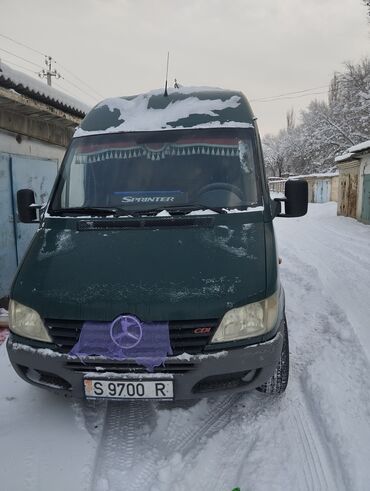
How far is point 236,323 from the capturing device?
→ 2.31m

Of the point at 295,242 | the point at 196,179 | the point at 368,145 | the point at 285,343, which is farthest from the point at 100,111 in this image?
the point at 368,145

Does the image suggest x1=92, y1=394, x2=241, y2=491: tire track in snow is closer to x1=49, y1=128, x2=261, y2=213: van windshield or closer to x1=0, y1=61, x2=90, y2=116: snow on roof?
x1=49, y1=128, x2=261, y2=213: van windshield

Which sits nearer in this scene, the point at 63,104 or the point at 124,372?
the point at 124,372

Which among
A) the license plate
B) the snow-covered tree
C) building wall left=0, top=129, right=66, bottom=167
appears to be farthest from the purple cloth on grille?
the snow-covered tree

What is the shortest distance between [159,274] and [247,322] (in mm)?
605

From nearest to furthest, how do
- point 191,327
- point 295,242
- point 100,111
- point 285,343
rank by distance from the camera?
1. point 191,327
2. point 285,343
3. point 100,111
4. point 295,242

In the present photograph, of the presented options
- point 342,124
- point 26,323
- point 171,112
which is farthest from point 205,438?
point 342,124

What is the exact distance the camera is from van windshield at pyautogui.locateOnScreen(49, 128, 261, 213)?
3.14 metres

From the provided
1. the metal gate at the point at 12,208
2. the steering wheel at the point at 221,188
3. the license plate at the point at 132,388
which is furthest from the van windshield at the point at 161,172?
the metal gate at the point at 12,208

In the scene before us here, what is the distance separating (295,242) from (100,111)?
28.8 feet

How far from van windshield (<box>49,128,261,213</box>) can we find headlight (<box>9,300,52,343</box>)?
0.98 m

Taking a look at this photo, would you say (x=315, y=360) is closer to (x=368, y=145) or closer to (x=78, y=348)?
(x=78, y=348)

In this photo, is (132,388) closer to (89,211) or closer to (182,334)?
(182,334)

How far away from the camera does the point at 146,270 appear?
245 centimetres
